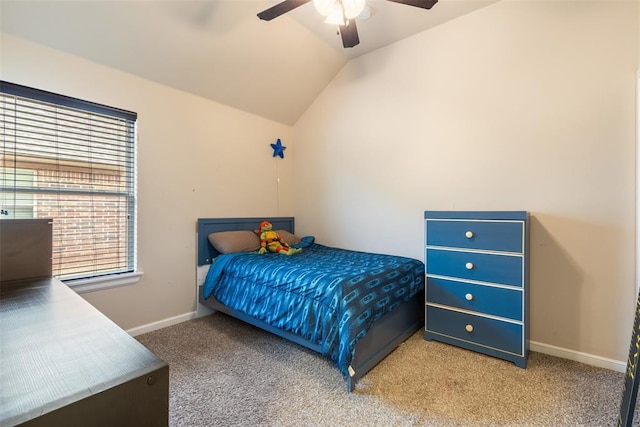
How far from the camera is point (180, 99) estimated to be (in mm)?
2715

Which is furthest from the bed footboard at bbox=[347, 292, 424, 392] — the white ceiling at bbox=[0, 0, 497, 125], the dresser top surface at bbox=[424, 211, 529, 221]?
the white ceiling at bbox=[0, 0, 497, 125]

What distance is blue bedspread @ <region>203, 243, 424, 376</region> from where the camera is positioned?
1783 mm

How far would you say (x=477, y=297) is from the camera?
2.12 m

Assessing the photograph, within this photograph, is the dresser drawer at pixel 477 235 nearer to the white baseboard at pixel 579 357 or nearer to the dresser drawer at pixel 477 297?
the dresser drawer at pixel 477 297

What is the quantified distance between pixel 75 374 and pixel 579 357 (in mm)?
2852

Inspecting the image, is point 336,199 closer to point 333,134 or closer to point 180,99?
point 333,134

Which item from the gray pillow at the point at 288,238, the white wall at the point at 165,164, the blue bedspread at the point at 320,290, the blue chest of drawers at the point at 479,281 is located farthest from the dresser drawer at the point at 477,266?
the white wall at the point at 165,164

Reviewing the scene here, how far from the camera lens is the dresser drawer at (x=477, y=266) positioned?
6.52ft

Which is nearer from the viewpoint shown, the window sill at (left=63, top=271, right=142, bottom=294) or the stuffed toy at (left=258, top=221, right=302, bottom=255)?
the window sill at (left=63, top=271, right=142, bottom=294)

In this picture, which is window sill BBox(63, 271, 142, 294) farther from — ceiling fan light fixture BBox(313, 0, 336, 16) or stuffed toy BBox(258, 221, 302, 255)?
ceiling fan light fixture BBox(313, 0, 336, 16)

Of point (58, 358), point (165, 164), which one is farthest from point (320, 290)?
point (165, 164)

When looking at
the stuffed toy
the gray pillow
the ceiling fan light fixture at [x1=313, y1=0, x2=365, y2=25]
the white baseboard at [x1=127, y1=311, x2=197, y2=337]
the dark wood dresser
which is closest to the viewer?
the dark wood dresser

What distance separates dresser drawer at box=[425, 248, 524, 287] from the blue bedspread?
23 cm

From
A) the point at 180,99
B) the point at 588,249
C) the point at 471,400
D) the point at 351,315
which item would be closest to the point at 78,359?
the point at 351,315
